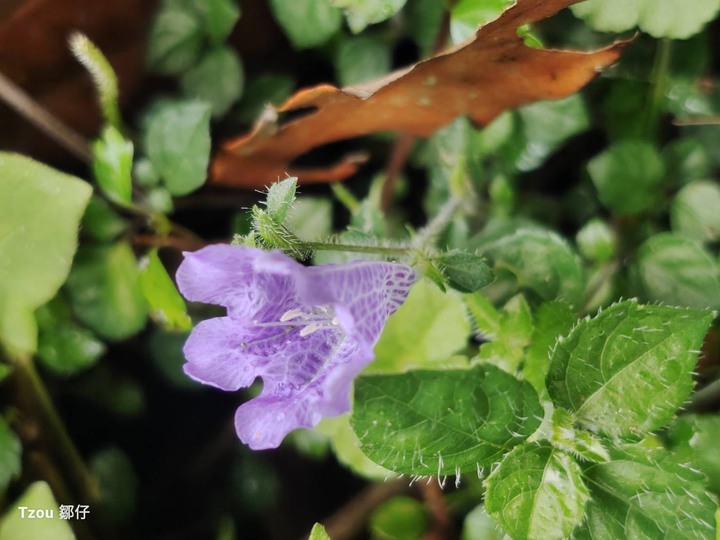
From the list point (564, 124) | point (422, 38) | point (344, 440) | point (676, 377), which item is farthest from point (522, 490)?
point (422, 38)

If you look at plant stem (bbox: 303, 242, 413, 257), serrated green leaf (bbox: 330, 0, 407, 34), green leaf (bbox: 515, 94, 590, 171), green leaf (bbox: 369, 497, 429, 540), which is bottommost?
green leaf (bbox: 369, 497, 429, 540)

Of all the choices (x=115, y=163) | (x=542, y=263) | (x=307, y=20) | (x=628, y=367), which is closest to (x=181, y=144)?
(x=115, y=163)

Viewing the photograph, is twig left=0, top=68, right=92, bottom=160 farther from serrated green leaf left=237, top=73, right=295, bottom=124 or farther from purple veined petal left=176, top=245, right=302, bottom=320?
purple veined petal left=176, top=245, right=302, bottom=320

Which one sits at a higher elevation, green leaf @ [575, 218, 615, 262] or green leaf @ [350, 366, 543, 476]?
green leaf @ [350, 366, 543, 476]

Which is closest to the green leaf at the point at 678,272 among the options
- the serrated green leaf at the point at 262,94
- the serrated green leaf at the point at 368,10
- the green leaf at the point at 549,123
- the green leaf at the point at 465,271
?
the green leaf at the point at 549,123

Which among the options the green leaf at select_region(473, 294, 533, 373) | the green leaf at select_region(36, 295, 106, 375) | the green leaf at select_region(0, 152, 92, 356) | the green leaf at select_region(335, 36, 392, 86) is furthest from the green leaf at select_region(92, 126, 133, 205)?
the green leaf at select_region(473, 294, 533, 373)
